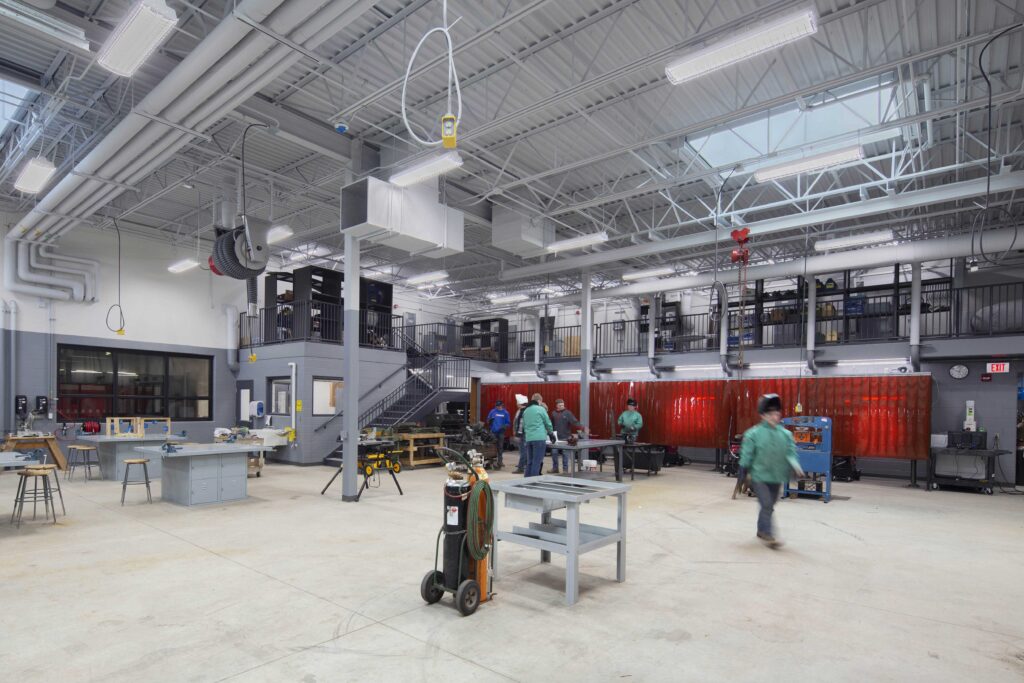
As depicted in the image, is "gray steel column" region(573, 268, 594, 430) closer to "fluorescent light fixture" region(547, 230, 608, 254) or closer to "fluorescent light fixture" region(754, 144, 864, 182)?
"fluorescent light fixture" region(547, 230, 608, 254)

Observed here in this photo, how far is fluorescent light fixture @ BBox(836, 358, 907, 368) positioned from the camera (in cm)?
1324

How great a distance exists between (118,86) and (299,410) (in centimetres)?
778

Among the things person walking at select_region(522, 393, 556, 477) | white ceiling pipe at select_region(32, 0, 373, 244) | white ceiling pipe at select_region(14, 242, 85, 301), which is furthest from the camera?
white ceiling pipe at select_region(14, 242, 85, 301)

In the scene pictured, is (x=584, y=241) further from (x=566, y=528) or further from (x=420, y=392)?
(x=566, y=528)

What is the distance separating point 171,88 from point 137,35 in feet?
3.82

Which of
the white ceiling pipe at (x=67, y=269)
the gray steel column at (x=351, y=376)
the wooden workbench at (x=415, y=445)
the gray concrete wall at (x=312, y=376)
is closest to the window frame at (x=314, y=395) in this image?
the gray concrete wall at (x=312, y=376)

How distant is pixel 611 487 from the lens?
5051 mm

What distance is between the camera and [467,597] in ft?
13.5

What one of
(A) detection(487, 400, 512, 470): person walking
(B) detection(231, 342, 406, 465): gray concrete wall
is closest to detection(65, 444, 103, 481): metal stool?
(B) detection(231, 342, 406, 465): gray concrete wall

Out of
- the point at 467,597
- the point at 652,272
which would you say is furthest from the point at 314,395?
the point at 467,597

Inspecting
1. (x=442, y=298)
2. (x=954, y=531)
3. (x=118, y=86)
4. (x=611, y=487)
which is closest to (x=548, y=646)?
(x=611, y=487)

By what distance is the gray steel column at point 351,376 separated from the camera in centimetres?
903

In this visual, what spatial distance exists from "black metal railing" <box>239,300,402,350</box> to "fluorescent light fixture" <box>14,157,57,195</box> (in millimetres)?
5279

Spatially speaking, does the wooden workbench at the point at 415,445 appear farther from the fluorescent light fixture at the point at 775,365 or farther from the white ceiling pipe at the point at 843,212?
the fluorescent light fixture at the point at 775,365
